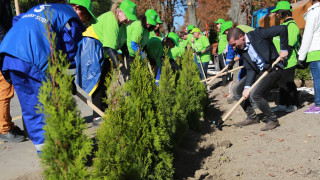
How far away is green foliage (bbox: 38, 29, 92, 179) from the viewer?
1785 millimetres

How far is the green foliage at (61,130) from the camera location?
1.79m

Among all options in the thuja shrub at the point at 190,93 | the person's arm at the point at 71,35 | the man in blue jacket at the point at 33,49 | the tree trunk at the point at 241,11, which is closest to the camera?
the man in blue jacket at the point at 33,49

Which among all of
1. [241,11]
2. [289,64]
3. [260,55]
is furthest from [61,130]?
[241,11]

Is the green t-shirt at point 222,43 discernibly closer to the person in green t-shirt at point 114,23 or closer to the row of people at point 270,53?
the row of people at point 270,53

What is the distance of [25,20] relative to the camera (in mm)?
Result: 2693

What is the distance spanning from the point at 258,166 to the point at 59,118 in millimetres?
2668

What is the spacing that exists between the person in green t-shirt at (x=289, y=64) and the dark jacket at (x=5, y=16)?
14.2 feet

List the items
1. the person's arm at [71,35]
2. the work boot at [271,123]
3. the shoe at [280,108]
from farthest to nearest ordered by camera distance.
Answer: the shoe at [280,108]
the work boot at [271,123]
the person's arm at [71,35]

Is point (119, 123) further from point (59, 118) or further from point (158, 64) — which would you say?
point (158, 64)

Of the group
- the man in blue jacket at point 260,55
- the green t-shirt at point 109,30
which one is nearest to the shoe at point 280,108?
the man in blue jacket at point 260,55

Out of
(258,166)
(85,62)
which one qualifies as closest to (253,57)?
(258,166)

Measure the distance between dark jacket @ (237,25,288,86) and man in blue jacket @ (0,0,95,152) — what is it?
2.97 meters

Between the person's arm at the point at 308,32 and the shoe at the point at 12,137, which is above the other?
the person's arm at the point at 308,32

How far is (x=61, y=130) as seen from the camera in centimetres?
178
